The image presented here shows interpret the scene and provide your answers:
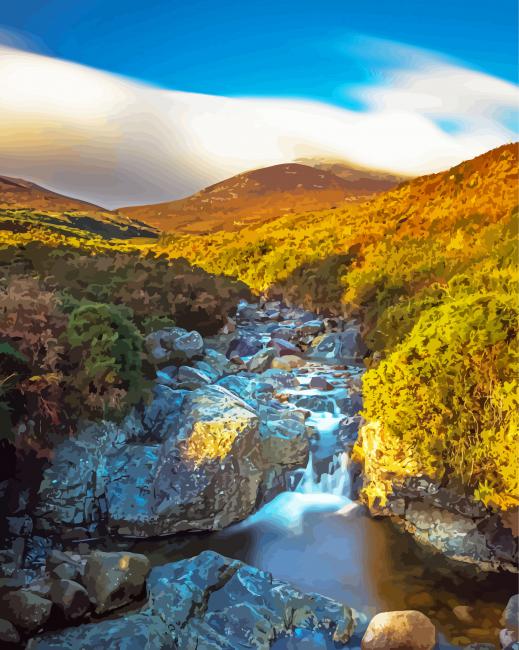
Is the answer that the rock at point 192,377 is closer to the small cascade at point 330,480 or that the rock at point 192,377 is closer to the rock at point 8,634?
the small cascade at point 330,480

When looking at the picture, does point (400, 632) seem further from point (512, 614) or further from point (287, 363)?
point (287, 363)

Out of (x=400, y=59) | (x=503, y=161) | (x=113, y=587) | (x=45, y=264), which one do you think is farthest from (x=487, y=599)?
(x=503, y=161)

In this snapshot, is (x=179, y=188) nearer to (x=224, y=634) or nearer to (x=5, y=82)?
(x=5, y=82)

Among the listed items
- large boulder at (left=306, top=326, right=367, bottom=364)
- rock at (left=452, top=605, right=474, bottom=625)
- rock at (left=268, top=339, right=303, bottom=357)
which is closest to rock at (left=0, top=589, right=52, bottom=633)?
rock at (left=452, top=605, right=474, bottom=625)

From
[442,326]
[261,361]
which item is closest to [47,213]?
[261,361]

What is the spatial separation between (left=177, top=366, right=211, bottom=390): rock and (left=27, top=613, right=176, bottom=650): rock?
17.1 feet

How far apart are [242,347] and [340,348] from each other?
101 inches

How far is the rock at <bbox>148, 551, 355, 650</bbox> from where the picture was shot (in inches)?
223

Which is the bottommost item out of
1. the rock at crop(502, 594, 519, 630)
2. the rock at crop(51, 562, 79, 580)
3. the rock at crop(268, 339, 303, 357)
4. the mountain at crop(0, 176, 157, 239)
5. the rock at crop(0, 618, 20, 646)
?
the rock at crop(0, 618, 20, 646)

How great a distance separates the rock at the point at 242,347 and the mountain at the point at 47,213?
12.1 ft

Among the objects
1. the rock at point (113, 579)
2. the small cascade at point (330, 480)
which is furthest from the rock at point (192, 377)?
the rock at point (113, 579)

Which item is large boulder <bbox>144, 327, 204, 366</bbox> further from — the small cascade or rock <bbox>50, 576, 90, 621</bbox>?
rock <bbox>50, 576, 90, 621</bbox>

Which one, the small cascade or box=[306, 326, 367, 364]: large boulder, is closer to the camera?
the small cascade

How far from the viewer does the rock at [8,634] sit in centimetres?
547
